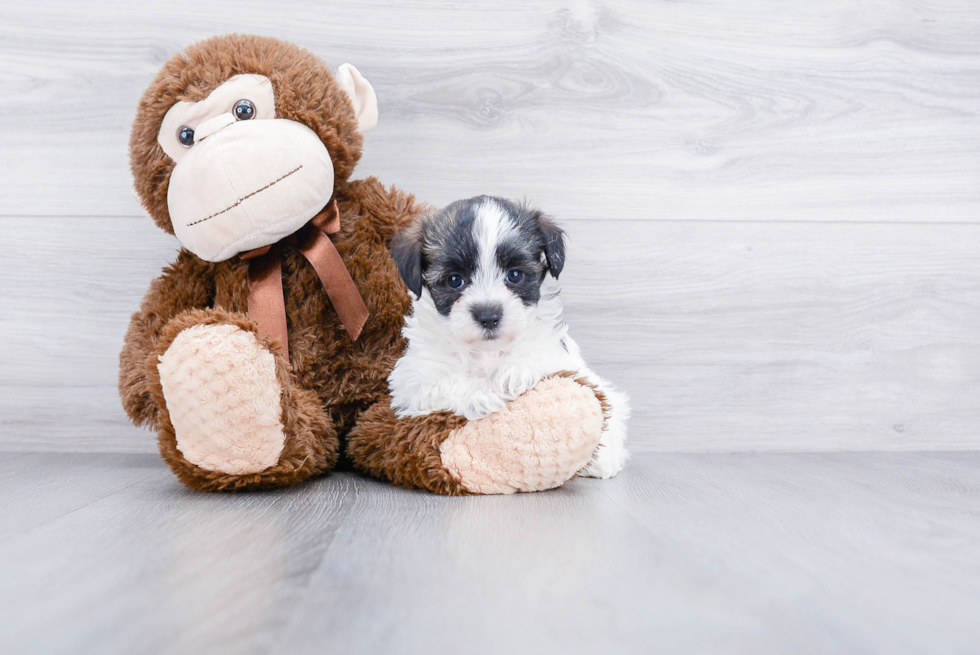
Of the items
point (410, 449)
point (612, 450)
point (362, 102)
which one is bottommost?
point (612, 450)

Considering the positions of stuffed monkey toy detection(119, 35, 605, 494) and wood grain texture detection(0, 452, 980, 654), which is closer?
wood grain texture detection(0, 452, 980, 654)

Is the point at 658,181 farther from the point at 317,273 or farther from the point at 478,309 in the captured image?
the point at 317,273

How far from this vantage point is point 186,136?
1272 mm

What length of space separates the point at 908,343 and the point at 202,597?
1747 millimetres

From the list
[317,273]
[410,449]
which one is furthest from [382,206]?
[410,449]

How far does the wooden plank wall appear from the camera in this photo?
1.64 meters

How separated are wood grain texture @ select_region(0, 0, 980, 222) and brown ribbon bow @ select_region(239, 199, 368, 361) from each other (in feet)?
1.30

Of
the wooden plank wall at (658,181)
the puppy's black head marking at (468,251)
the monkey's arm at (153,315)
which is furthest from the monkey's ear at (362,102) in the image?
the monkey's arm at (153,315)

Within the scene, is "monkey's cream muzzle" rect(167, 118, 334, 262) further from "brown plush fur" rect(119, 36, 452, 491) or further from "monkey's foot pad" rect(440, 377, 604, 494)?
"monkey's foot pad" rect(440, 377, 604, 494)

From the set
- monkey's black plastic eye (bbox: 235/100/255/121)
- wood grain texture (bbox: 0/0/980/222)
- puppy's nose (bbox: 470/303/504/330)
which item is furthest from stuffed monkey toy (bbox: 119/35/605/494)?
wood grain texture (bbox: 0/0/980/222)

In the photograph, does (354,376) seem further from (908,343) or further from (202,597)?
(908,343)

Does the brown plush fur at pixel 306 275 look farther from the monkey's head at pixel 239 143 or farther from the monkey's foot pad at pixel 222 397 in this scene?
the monkey's foot pad at pixel 222 397

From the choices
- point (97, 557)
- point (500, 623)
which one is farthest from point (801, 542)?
point (97, 557)

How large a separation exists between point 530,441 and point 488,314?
23 cm
